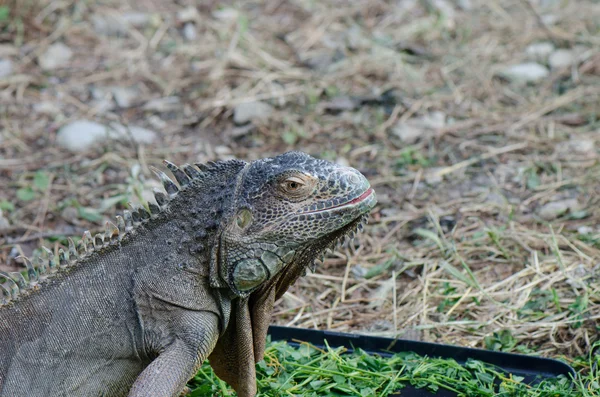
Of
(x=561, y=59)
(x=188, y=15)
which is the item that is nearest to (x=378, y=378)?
(x=561, y=59)

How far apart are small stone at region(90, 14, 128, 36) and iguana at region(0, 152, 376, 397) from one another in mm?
7377

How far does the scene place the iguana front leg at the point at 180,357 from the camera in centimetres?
363

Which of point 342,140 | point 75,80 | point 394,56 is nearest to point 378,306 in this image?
point 342,140

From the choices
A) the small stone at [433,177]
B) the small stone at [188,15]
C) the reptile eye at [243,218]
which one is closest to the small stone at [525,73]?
the small stone at [433,177]

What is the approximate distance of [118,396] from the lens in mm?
3980

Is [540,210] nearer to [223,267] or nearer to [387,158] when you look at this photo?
[387,158]

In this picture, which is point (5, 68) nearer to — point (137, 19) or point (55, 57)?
point (55, 57)

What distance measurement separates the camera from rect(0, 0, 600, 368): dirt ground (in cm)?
580

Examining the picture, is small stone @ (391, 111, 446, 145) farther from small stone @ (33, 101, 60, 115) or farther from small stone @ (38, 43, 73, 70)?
small stone @ (38, 43, 73, 70)

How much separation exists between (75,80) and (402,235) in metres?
5.09

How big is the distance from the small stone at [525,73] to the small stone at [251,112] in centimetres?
299

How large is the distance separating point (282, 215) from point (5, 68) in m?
7.00

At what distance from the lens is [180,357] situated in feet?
12.5

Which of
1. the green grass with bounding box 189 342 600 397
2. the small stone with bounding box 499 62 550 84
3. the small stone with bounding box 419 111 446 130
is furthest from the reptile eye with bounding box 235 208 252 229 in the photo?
the small stone with bounding box 499 62 550 84
